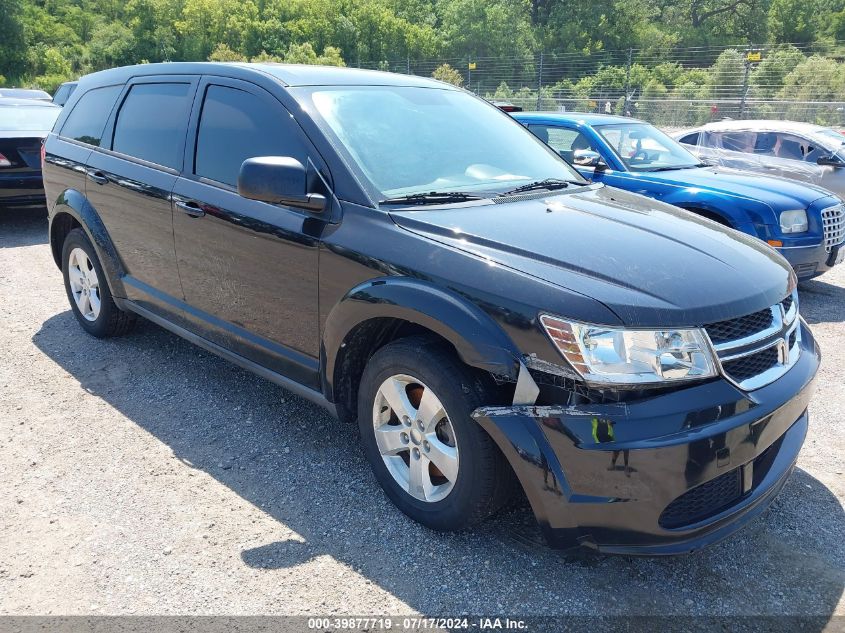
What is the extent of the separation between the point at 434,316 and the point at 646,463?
0.87m

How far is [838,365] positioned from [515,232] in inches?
129

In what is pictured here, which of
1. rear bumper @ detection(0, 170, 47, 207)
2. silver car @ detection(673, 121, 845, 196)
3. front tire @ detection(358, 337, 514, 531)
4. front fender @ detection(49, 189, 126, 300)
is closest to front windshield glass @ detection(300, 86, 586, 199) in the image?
front tire @ detection(358, 337, 514, 531)

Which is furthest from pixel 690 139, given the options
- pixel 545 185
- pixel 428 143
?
pixel 428 143

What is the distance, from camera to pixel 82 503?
9.91 feet

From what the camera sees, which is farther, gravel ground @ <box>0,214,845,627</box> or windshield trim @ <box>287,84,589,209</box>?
windshield trim @ <box>287,84,589,209</box>

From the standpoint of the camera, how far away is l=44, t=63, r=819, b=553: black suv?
219 cm

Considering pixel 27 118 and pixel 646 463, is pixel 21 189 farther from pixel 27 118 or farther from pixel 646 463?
pixel 646 463

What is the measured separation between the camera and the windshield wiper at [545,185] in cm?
321

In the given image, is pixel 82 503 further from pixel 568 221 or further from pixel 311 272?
pixel 568 221

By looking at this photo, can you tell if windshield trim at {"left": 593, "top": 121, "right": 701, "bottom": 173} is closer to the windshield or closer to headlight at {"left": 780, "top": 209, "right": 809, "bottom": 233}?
headlight at {"left": 780, "top": 209, "right": 809, "bottom": 233}

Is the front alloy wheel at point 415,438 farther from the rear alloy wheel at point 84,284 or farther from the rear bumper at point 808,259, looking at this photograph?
the rear bumper at point 808,259

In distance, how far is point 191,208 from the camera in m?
3.59

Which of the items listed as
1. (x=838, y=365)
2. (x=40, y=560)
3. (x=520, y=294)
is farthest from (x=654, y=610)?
(x=838, y=365)

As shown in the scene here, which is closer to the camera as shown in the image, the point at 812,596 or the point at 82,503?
the point at 812,596
